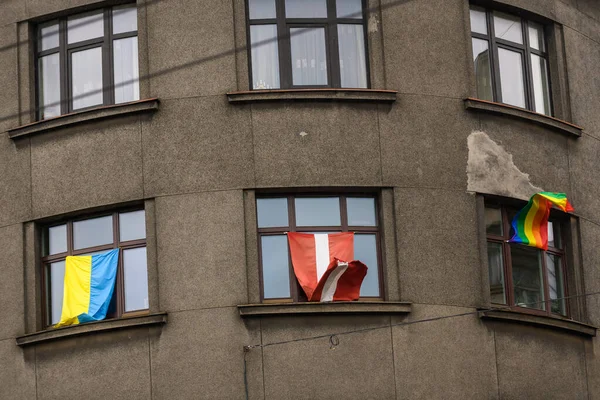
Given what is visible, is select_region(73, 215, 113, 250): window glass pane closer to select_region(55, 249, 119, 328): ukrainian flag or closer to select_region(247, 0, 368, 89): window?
select_region(55, 249, 119, 328): ukrainian flag

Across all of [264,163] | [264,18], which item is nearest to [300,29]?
[264,18]

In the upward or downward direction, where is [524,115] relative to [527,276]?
upward

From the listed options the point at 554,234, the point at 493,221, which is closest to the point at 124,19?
the point at 493,221

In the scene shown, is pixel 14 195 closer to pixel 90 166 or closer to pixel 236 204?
pixel 90 166

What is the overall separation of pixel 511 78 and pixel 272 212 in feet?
17.9

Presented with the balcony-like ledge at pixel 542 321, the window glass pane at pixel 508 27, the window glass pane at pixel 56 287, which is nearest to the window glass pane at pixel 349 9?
the window glass pane at pixel 508 27

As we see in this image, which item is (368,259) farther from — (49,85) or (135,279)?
(49,85)

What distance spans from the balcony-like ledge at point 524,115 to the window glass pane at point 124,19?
5942 mm

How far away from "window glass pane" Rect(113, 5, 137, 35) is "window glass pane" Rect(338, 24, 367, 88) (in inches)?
141

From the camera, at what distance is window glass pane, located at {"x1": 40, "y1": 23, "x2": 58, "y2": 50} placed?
105 ft

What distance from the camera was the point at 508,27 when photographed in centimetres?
3250

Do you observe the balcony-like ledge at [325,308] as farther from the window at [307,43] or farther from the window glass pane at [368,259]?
the window at [307,43]

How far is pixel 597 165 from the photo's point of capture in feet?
108

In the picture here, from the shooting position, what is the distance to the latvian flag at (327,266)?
29406mm
